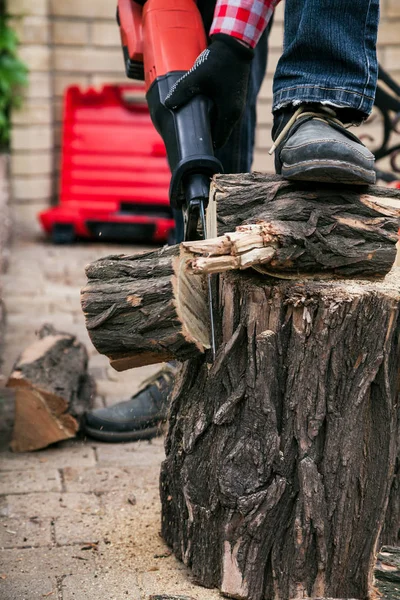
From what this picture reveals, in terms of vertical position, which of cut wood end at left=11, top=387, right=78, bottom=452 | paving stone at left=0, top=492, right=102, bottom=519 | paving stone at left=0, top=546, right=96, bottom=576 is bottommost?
paving stone at left=0, top=546, right=96, bottom=576

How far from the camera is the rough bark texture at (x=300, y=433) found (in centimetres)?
156

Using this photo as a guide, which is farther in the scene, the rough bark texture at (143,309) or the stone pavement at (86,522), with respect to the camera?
the stone pavement at (86,522)

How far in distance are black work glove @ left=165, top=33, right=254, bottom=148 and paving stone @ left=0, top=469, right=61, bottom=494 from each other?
3.55 ft

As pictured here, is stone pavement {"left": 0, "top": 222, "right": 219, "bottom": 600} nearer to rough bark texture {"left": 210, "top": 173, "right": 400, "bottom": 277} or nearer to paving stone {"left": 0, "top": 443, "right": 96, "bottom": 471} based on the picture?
paving stone {"left": 0, "top": 443, "right": 96, "bottom": 471}

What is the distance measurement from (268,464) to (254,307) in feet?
1.05

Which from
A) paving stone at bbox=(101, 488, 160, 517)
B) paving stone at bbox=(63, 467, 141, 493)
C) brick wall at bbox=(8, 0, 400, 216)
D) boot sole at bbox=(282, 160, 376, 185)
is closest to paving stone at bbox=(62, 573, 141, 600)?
paving stone at bbox=(101, 488, 160, 517)

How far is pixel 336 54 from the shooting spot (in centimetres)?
165

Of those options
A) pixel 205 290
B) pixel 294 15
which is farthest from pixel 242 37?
pixel 205 290

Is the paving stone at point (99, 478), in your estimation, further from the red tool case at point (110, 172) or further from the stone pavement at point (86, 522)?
the red tool case at point (110, 172)

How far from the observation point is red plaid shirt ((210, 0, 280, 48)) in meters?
1.79

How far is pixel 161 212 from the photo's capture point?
16.8 feet

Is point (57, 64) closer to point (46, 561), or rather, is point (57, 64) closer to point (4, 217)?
point (4, 217)

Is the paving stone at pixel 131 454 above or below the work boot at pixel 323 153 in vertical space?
Result: below

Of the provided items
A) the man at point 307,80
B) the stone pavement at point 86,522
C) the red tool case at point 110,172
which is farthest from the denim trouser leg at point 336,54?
the red tool case at point 110,172
